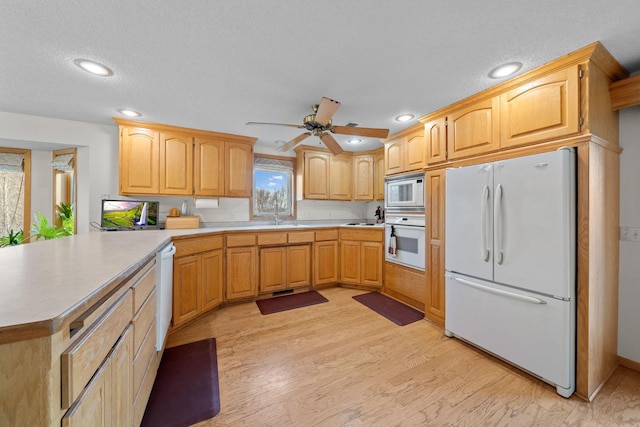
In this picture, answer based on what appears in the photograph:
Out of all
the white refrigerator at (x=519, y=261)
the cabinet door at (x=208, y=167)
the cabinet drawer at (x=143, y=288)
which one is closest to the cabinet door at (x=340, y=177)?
the cabinet door at (x=208, y=167)

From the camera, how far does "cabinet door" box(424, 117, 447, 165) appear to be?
246cm

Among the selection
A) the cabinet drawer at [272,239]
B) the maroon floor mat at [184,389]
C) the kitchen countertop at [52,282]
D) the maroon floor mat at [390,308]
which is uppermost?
the kitchen countertop at [52,282]

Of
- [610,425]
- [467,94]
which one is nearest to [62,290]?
[610,425]

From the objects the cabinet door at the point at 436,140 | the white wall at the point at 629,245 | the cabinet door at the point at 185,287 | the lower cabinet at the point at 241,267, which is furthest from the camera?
the lower cabinet at the point at 241,267

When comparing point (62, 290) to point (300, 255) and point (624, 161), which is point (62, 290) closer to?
point (300, 255)

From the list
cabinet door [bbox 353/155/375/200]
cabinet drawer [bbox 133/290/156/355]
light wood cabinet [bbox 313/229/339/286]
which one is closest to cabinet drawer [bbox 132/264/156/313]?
cabinet drawer [bbox 133/290/156/355]

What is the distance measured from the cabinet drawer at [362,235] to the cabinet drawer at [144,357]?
256cm

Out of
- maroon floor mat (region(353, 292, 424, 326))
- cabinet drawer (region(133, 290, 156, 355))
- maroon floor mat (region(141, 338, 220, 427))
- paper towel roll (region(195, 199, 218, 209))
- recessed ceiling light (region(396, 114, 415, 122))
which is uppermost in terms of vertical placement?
recessed ceiling light (region(396, 114, 415, 122))

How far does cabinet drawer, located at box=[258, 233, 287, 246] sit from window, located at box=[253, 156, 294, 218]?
74 centimetres

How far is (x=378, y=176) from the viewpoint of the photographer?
13.0 feet

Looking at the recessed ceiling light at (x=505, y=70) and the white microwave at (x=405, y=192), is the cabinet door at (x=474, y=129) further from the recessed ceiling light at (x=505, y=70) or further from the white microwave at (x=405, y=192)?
the white microwave at (x=405, y=192)

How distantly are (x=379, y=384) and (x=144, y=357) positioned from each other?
1475 mm

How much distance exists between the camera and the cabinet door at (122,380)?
941mm

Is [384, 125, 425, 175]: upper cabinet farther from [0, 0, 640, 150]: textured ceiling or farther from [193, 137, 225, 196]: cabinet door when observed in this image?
[193, 137, 225, 196]: cabinet door
